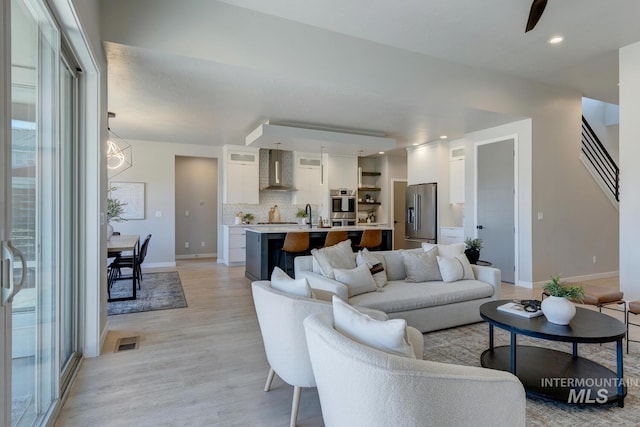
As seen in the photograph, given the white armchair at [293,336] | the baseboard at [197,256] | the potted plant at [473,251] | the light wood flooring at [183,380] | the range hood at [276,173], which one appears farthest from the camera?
the baseboard at [197,256]

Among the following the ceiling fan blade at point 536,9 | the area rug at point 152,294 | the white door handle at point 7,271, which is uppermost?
the ceiling fan blade at point 536,9

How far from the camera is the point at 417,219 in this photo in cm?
795

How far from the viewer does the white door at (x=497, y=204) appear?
5.90 metres

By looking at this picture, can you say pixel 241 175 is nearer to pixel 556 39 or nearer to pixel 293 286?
pixel 556 39

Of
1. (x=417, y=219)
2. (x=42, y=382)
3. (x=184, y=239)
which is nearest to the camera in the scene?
(x=42, y=382)

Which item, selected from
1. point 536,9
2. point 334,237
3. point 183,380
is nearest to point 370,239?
point 334,237

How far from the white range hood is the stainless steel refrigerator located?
1431mm

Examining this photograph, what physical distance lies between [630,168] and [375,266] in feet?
11.5

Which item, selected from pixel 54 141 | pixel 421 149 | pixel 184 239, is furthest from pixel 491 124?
pixel 184 239

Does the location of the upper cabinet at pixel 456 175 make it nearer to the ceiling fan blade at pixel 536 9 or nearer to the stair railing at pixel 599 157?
the stair railing at pixel 599 157

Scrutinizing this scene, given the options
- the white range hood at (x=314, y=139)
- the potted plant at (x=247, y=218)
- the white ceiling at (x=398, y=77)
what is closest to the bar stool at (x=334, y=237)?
the white range hood at (x=314, y=139)

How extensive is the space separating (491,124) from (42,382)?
6450 millimetres

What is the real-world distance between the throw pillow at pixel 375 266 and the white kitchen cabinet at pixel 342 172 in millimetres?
4890

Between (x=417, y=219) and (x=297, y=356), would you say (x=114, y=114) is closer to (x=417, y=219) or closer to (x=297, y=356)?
(x=297, y=356)
